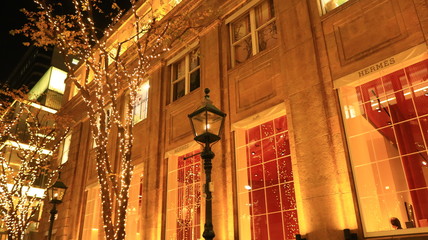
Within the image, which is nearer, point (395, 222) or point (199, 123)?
point (199, 123)

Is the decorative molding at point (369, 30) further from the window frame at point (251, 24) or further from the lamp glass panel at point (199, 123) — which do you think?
the lamp glass panel at point (199, 123)

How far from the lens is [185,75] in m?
13.5

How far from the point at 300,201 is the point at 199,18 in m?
7.98

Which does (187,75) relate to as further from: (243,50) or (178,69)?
(243,50)

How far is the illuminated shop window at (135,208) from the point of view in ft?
42.8

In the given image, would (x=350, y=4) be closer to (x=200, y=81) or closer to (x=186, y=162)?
(x=200, y=81)

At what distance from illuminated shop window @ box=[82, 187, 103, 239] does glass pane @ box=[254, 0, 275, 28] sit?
35.0 feet

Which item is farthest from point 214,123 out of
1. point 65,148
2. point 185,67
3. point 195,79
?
point 65,148

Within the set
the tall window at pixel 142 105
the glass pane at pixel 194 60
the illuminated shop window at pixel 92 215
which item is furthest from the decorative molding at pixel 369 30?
the illuminated shop window at pixel 92 215

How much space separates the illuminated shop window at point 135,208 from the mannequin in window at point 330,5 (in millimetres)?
8741

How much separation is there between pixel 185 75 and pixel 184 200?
4.72 metres

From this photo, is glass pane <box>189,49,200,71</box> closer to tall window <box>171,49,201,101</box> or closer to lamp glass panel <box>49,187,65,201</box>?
tall window <box>171,49,201,101</box>

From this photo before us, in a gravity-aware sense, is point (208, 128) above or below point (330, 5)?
below

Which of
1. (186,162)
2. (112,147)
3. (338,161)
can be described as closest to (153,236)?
(186,162)
